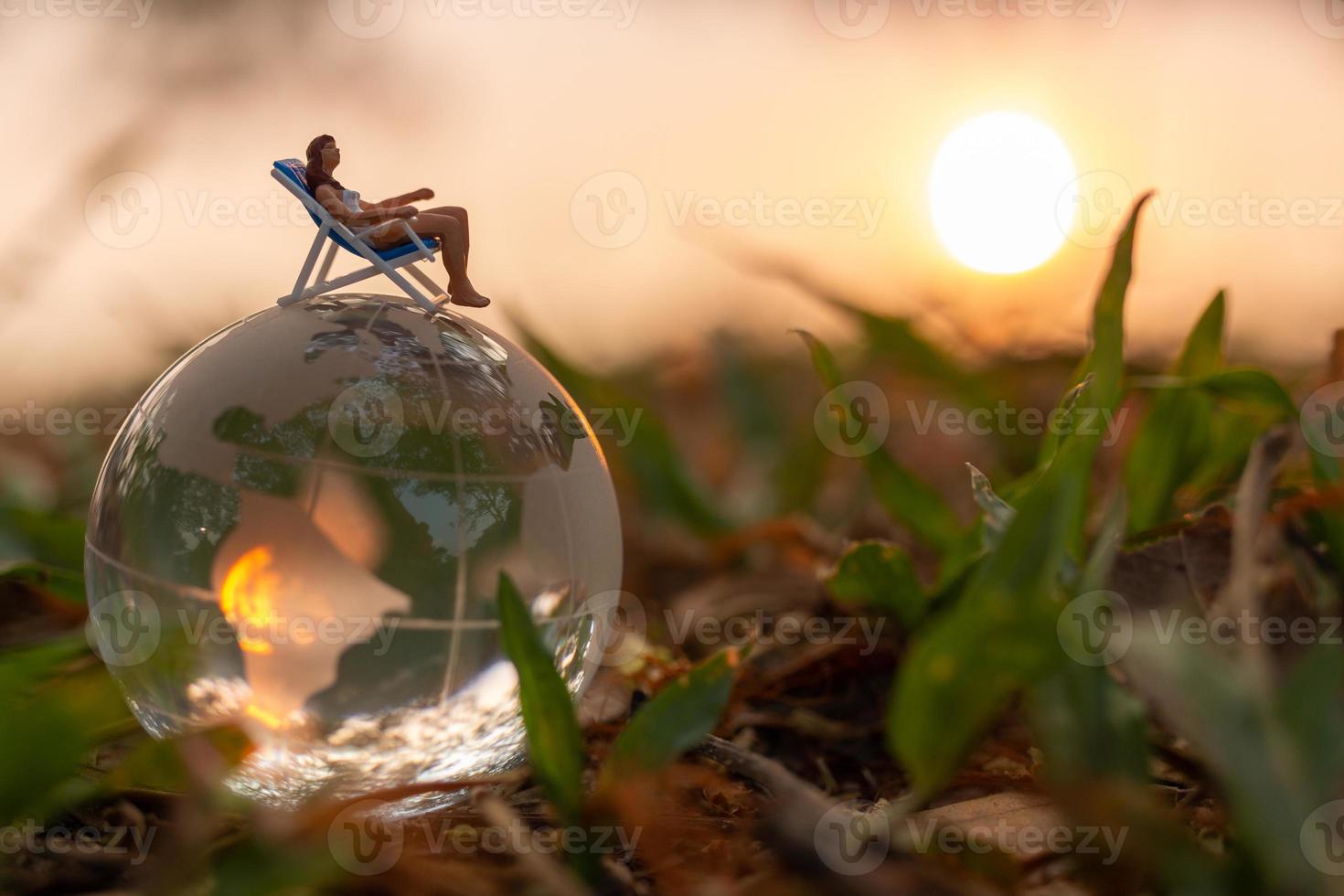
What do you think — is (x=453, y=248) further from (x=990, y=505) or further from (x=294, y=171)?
(x=990, y=505)

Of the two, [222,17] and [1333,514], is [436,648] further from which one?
[222,17]

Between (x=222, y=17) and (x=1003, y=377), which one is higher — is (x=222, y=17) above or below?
above

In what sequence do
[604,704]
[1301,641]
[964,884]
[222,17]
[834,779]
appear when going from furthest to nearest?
1. [222,17]
2. [604,704]
3. [834,779]
4. [1301,641]
5. [964,884]

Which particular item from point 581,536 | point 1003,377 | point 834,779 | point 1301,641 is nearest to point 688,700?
point 581,536

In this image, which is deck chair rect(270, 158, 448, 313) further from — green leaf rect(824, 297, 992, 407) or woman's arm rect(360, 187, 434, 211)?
green leaf rect(824, 297, 992, 407)

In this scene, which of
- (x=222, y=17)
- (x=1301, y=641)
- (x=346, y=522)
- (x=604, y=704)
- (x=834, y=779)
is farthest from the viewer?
(x=222, y=17)

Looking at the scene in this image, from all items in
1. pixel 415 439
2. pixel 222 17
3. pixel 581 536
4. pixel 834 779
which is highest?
pixel 222 17

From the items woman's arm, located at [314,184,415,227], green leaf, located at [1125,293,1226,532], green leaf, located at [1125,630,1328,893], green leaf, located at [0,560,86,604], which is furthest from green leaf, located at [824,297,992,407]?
green leaf, located at [0,560,86,604]

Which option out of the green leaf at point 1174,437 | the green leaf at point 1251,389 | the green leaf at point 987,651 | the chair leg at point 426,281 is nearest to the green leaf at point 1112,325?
the green leaf at point 1251,389
